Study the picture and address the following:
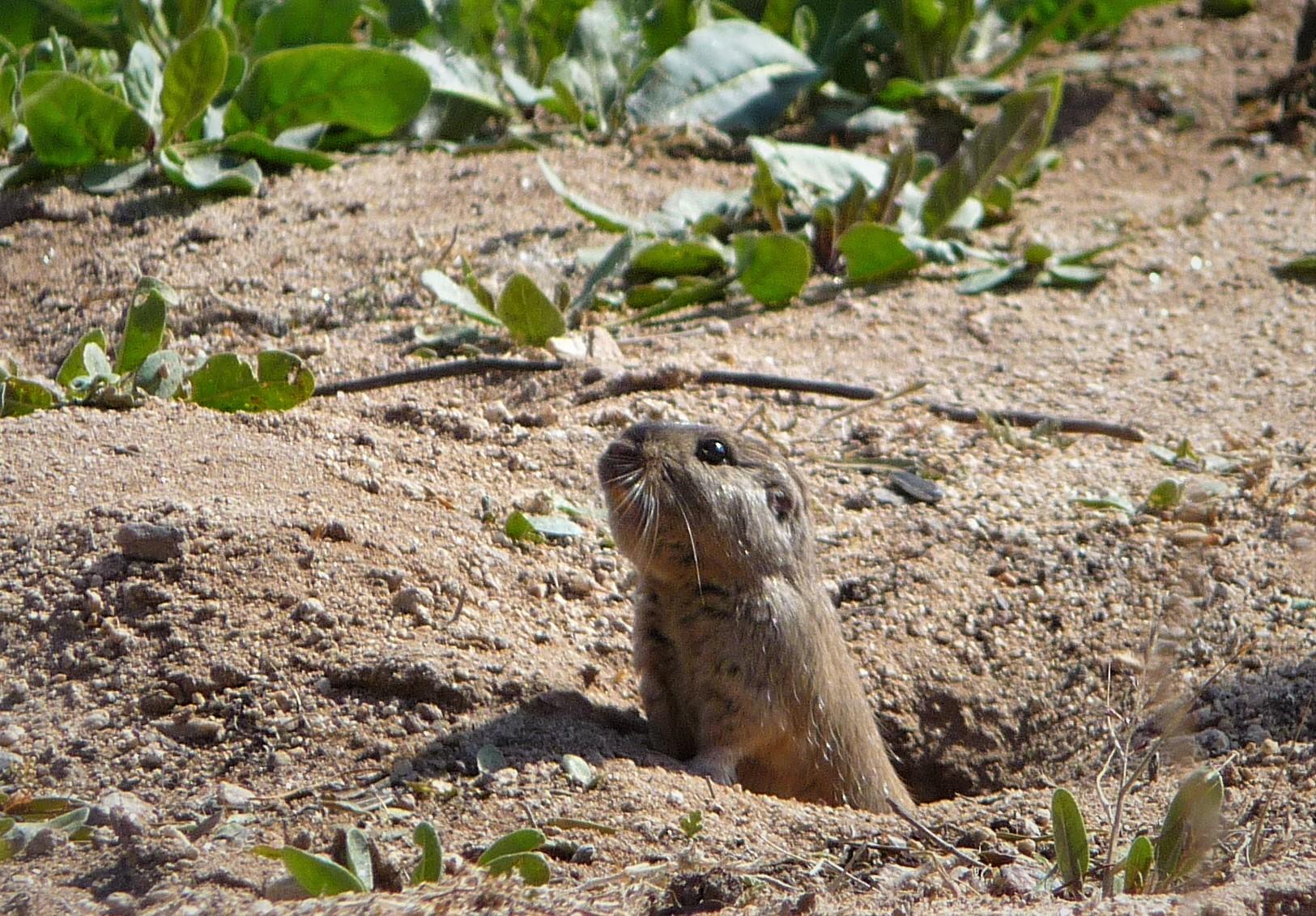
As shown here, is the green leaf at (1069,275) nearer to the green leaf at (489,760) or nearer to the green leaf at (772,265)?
the green leaf at (772,265)

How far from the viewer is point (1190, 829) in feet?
9.08

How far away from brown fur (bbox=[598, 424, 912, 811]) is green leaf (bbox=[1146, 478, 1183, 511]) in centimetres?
125

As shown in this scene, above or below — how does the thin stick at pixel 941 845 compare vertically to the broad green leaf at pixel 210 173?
below

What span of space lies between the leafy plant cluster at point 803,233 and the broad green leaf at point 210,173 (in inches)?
39.7

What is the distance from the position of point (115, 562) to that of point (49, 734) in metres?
0.52

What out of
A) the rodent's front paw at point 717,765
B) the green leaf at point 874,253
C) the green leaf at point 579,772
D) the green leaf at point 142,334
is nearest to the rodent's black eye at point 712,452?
the rodent's front paw at point 717,765

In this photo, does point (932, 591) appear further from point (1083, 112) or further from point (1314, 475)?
point (1083, 112)

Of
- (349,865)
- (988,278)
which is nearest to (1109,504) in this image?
(988,278)

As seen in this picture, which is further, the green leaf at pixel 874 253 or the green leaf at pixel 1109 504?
the green leaf at pixel 874 253

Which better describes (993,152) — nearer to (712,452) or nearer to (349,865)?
(712,452)

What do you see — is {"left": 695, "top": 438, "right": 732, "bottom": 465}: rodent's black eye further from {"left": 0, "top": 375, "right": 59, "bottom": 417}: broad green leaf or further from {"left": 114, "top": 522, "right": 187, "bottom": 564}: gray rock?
{"left": 0, "top": 375, "right": 59, "bottom": 417}: broad green leaf

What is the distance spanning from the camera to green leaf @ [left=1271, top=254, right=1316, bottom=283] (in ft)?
19.3

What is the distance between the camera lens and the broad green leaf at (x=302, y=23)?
230 inches

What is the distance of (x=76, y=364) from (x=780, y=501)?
2007 mm
